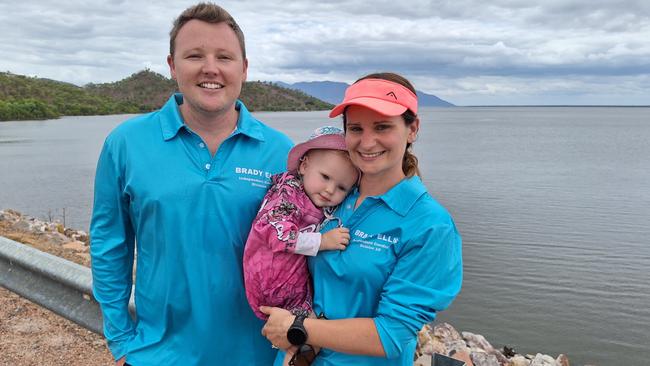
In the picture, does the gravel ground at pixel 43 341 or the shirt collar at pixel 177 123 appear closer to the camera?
the shirt collar at pixel 177 123

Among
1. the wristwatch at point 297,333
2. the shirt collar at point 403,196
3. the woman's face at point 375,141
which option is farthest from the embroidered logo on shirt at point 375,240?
the wristwatch at point 297,333

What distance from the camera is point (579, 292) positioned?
442 inches

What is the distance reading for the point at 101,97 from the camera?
11969 centimetres

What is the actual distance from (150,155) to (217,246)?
0.50 m

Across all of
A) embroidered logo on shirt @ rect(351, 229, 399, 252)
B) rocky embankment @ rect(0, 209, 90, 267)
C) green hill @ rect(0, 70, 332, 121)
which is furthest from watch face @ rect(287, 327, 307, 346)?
green hill @ rect(0, 70, 332, 121)

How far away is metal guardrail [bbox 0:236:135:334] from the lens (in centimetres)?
339

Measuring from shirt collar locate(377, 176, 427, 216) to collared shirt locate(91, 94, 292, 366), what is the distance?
24.9 inches

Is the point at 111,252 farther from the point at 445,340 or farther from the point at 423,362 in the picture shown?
the point at 445,340

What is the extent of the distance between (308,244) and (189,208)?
572 millimetres

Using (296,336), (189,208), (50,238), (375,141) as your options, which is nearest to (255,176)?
(189,208)

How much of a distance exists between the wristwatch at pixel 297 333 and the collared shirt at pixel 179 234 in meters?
0.43

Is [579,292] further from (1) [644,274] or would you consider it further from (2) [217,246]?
(2) [217,246]

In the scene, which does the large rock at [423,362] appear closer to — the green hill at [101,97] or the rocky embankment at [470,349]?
the rocky embankment at [470,349]

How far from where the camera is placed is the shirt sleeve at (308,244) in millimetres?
2275
